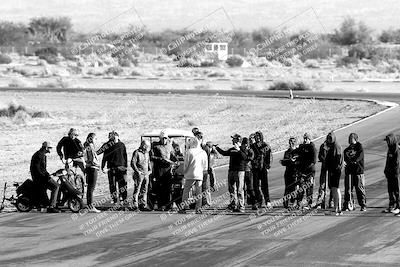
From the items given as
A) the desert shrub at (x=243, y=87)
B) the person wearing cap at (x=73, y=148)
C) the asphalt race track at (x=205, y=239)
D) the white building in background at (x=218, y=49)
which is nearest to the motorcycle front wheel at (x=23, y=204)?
the asphalt race track at (x=205, y=239)

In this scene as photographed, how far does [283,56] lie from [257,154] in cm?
8885

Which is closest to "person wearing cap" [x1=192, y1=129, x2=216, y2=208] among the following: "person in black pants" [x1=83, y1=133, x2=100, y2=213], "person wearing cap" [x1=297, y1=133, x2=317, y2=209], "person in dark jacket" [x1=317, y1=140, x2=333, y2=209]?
"person wearing cap" [x1=297, y1=133, x2=317, y2=209]

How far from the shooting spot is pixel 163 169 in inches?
748

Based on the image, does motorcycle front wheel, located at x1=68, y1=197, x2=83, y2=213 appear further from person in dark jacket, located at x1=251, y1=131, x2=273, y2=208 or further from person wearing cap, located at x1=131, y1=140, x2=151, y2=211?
person in dark jacket, located at x1=251, y1=131, x2=273, y2=208

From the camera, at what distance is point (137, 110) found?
49.2 metres

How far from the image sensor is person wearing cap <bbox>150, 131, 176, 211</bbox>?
18.8m

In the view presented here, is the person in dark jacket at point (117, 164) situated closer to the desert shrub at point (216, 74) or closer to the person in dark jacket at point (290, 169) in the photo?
the person in dark jacket at point (290, 169)

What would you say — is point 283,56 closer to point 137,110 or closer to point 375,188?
point 137,110

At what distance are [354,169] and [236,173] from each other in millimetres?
2455

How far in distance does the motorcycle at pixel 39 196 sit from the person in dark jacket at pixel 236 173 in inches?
128

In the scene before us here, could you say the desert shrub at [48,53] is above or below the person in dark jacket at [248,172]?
above

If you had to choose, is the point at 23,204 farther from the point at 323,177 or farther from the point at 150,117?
the point at 150,117

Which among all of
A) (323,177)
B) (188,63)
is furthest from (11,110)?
(188,63)

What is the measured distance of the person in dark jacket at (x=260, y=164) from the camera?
62.1ft
